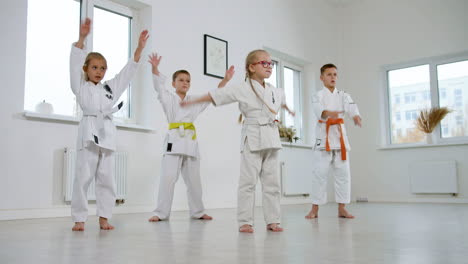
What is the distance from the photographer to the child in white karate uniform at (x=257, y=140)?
8.10ft

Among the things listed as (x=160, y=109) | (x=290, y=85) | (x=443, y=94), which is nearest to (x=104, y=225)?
(x=160, y=109)

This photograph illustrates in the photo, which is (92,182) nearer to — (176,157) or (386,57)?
(176,157)

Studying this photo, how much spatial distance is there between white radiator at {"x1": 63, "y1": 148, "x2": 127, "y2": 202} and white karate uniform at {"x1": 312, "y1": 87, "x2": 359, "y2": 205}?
5.56 feet

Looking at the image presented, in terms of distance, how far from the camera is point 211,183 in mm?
4973

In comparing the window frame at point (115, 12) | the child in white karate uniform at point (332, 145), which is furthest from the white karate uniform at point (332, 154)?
the window frame at point (115, 12)

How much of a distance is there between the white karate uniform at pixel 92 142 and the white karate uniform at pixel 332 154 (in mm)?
1617

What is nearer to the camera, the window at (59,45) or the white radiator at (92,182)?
the white radiator at (92,182)

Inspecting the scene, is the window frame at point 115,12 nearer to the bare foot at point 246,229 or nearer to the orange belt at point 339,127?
the orange belt at point 339,127

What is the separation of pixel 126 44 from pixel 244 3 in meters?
1.86

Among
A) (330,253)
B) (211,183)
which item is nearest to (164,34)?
(211,183)

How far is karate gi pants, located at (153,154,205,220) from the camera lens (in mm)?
3229

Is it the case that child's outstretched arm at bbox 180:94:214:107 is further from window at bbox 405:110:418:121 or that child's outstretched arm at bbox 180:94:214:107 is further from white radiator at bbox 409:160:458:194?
window at bbox 405:110:418:121

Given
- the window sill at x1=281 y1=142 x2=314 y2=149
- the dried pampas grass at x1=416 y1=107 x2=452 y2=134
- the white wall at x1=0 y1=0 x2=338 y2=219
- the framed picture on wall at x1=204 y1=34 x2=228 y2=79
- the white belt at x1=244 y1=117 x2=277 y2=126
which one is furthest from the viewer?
the dried pampas grass at x1=416 y1=107 x2=452 y2=134

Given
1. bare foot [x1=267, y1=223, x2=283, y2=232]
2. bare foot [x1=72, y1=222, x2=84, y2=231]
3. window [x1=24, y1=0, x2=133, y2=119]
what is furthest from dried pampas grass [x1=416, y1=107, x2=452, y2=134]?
bare foot [x1=72, y1=222, x2=84, y2=231]
